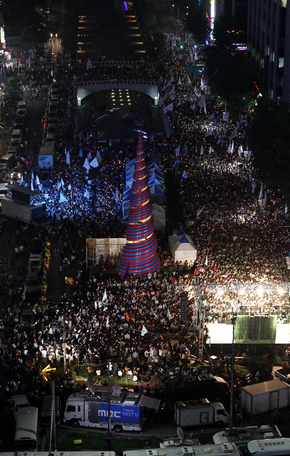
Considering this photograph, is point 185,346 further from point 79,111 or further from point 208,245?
point 79,111

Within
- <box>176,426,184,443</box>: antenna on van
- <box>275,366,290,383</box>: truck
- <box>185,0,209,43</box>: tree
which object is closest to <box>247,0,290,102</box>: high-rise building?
<box>185,0,209,43</box>: tree

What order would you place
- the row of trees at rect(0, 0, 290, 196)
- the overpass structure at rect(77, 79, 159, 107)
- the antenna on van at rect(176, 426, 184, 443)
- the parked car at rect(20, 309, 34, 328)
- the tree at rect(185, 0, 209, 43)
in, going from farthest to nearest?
the tree at rect(185, 0, 209, 43), the overpass structure at rect(77, 79, 159, 107), the row of trees at rect(0, 0, 290, 196), the parked car at rect(20, 309, 34, 328), the antenna on van at rect(176, 426, 184, 443)

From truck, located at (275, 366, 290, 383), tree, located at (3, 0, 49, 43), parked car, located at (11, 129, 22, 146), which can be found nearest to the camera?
truck, located at (275, 366, 290, 383)

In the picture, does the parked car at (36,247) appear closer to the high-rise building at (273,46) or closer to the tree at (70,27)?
the high-rise building at (273,46)

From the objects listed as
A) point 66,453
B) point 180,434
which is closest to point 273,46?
point 180,434

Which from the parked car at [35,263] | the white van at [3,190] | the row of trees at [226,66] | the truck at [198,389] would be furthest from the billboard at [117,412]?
the white van at [3,190]

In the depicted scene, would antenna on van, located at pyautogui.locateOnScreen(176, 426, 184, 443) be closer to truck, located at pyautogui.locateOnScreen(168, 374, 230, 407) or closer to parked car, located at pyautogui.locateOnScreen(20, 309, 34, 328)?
truck, located at pyautogui.locateOnScreen(168, 374, 230, 407)

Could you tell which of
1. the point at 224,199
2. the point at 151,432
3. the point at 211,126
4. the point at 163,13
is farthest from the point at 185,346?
the point at 163,13
